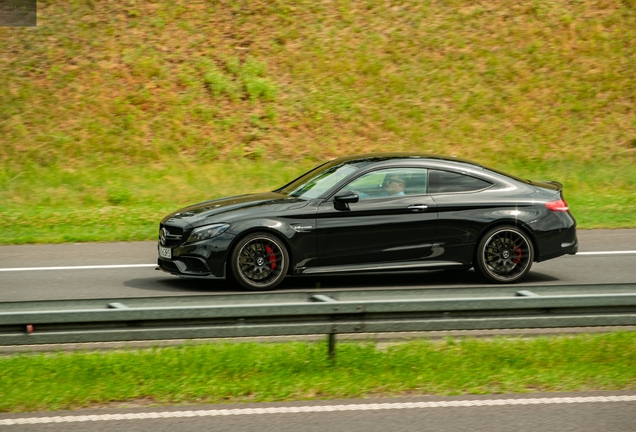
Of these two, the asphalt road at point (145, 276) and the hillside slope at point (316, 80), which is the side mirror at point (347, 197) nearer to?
the asphalt road at point (145, 276)

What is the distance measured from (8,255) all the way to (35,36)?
11.1 metres

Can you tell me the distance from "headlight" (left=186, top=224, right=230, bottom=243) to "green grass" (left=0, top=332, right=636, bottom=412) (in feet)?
8.67

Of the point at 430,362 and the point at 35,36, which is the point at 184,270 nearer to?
the point at 430,362

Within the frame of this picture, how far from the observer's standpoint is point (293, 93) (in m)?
21.9

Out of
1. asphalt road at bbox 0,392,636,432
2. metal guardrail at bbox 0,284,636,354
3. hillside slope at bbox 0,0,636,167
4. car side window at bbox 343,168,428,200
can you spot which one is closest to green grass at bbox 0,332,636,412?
asphalt road at bbox 0,392,636,432

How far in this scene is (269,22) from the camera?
23.8 m

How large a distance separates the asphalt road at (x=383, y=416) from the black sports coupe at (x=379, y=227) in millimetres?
4031

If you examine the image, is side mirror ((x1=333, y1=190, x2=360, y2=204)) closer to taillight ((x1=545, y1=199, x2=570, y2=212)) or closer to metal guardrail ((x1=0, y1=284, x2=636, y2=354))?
taillight ((x1=545, y1=199, x2=570, y2=212))

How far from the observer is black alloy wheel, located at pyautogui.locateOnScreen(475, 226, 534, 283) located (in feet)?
34.5

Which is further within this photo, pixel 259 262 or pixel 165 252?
pixel 165 252

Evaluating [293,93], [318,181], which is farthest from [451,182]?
[293,93]

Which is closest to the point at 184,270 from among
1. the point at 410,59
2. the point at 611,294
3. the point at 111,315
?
the point at 111,315

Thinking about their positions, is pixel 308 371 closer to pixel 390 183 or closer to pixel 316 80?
pixel 390 183

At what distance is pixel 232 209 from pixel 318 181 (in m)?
1.19
